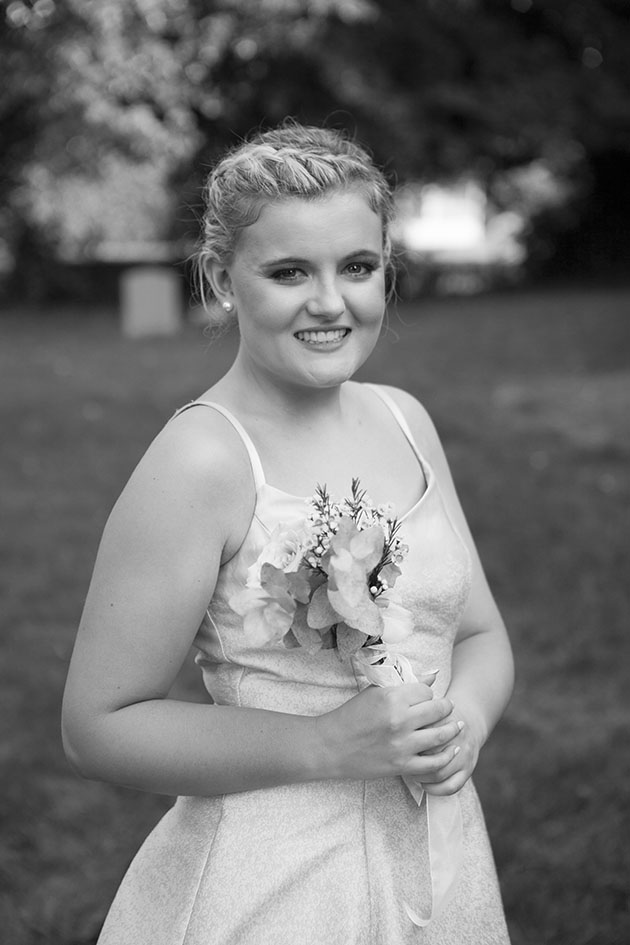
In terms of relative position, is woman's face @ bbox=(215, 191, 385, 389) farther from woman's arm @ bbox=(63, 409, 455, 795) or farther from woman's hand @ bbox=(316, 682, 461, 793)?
woman's hand @ bbox=(316, 682, 461, 793)

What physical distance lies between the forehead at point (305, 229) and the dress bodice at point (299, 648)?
31 centimetres

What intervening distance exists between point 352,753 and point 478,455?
697cm

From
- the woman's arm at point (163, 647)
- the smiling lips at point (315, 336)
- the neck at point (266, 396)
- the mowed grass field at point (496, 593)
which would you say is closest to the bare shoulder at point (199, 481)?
the woman's arm at point (163, 647)

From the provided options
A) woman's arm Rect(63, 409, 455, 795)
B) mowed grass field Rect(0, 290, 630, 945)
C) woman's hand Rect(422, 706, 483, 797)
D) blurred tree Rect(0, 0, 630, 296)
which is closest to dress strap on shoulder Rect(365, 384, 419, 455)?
woman's arm Rect(63, 409, 455, 795)

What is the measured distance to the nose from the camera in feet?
6.50

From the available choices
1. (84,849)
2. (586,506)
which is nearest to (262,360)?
(84,849)

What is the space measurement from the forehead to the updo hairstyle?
14mm

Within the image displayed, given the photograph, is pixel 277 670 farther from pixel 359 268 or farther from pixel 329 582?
pixel 359 268

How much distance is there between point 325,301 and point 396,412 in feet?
1.60

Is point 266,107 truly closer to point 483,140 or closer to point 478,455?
point 483,140

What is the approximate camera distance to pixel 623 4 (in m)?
22.6

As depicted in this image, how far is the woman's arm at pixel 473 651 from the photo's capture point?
6.98 feet

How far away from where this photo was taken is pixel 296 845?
1.99 meters

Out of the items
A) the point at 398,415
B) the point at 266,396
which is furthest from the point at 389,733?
the point at 398,415
